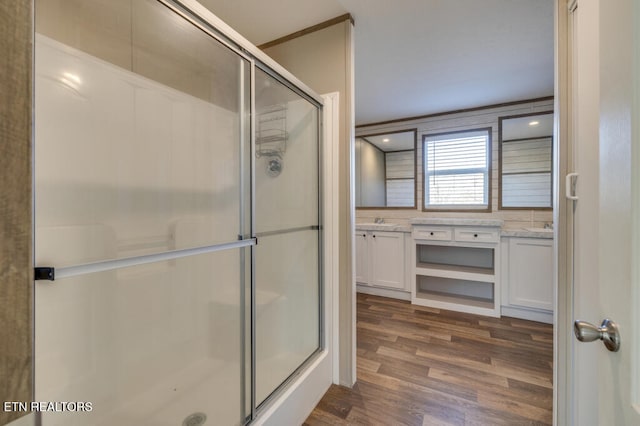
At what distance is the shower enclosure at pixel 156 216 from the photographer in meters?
1.03

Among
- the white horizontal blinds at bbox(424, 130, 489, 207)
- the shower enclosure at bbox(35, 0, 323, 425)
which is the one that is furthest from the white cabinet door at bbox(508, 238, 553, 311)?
the shower enclosure at bbox(35, 0, 323, 425)

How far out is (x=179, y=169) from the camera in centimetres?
134

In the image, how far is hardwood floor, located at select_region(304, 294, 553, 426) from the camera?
1517mm

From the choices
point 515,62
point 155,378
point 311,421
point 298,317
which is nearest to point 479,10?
point 515,62

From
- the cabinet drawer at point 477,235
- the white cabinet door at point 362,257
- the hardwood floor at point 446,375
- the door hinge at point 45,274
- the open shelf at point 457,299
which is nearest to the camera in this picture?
the door hinge at point 45,274

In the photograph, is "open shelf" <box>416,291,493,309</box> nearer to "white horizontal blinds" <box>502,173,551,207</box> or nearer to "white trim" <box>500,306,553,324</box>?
"white trim" <box>500,306,553,324</box>

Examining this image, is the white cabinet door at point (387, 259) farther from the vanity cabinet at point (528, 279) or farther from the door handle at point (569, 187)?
the door handle at point (569, 187)

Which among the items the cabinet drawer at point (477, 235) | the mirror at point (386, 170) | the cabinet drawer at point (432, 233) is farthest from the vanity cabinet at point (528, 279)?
the mirror at point (386, 170)

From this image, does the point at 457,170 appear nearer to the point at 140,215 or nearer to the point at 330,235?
the point at 330,235

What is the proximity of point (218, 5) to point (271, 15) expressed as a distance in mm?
341

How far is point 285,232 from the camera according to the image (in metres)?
1.78

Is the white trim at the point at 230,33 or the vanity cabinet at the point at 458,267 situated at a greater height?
the white trim at the point at 230,33

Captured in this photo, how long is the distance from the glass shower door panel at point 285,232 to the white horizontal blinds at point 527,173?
2685mm

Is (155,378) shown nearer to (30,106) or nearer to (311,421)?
(311,421)
